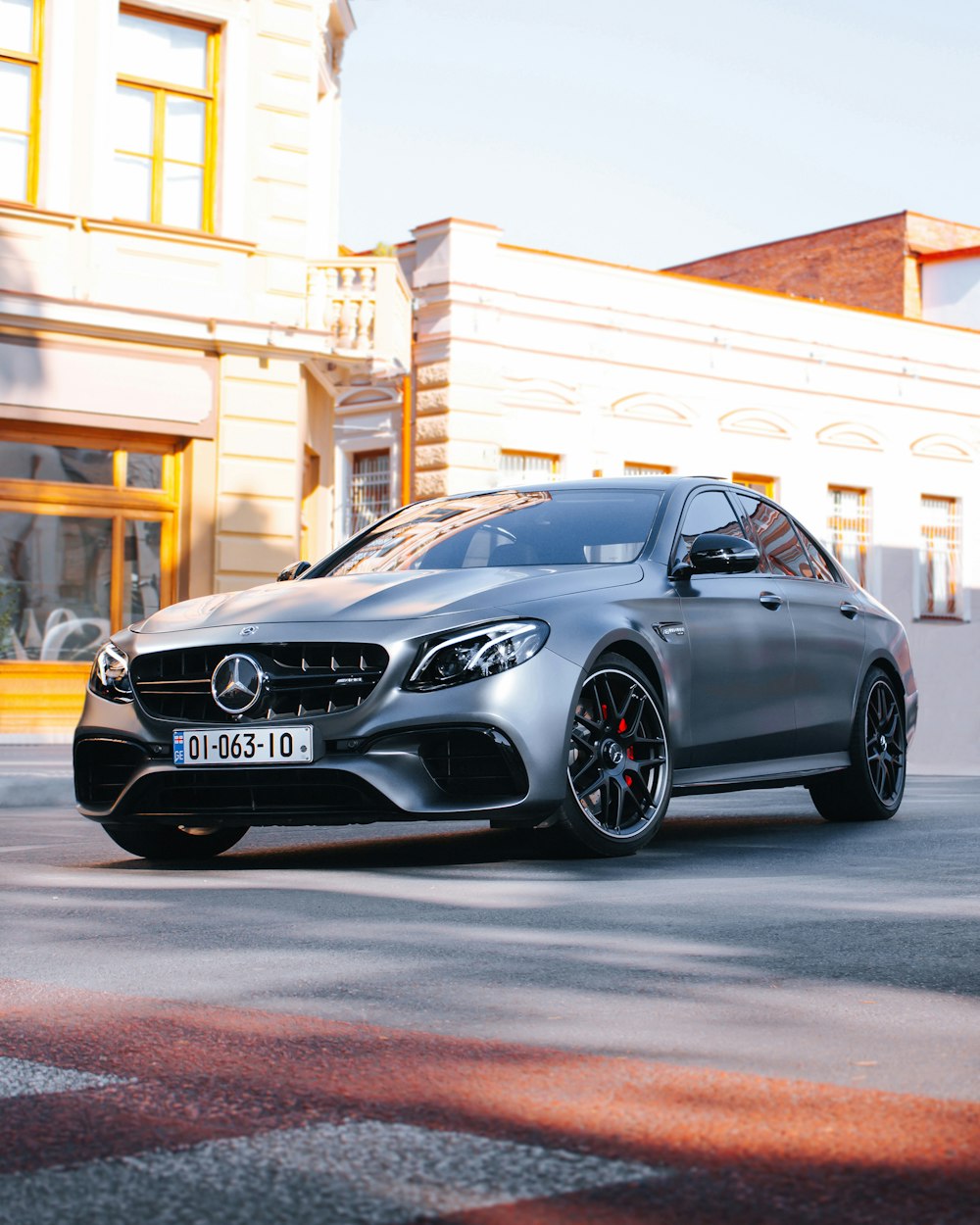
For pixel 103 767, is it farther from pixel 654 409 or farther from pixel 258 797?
pixel 654 409

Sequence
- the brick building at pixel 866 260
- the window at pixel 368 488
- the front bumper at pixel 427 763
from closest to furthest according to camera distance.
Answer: the front bumper at pixel 427 763
the window at pixel 368 488
the brick building at pixel 866 260

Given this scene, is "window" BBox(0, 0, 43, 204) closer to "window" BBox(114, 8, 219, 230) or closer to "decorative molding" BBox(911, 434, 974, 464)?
"window" BBox(114, 8, 219, 230)

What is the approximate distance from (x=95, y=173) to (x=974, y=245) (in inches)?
→ 987

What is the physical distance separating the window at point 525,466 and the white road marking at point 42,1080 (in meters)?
21.7

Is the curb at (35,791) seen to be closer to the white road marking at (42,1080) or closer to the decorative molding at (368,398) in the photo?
the white road marking at (42,1080)

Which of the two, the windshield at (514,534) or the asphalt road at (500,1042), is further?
the windshield at (514,534)

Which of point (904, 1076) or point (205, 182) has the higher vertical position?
point (205, 182)

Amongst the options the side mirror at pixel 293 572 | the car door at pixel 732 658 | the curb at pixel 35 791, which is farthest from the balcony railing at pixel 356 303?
the car door at pixel 732 658

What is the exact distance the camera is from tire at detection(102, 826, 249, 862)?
758cm

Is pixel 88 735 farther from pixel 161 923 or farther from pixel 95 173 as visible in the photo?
pixel 95 173

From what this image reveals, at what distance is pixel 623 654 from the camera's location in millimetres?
7305

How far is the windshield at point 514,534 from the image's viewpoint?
307 inches

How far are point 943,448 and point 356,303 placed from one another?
1393 centimetres

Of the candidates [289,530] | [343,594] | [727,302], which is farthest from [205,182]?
[343,594]
